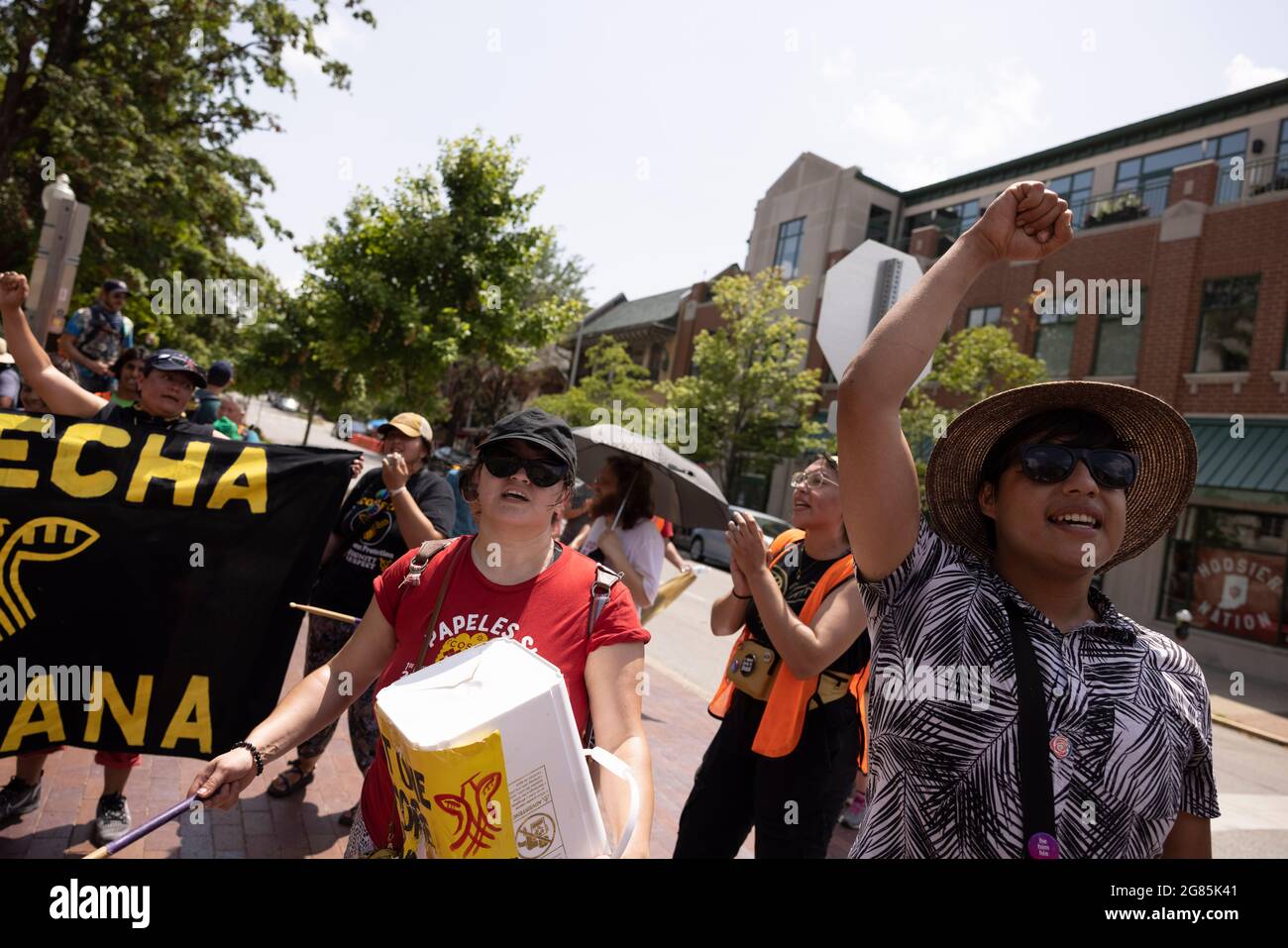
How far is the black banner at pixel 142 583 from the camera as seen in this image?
3.42 metres

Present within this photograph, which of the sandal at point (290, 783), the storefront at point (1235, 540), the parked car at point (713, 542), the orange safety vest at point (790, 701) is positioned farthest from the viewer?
the parked car at point (713, 542)

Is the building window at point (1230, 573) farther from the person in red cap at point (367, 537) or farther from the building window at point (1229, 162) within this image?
the person in red cap at point (367, 537)

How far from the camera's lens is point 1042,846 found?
1.56 meters

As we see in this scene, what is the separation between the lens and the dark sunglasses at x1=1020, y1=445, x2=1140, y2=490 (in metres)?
1.81

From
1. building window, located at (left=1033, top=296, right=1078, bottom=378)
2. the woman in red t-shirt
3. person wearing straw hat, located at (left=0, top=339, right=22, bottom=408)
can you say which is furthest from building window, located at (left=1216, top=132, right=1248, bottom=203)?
person wearing straw hat, located at (left=0, top=339, right=22, bottom=408)

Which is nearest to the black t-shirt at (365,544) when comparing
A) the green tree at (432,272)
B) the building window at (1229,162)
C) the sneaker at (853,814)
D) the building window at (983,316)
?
the sneaker at (853,814)

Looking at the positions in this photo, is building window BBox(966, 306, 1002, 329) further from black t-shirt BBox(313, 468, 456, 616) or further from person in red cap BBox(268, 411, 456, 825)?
black t-shirt BBox(313, 468, 456, 616)

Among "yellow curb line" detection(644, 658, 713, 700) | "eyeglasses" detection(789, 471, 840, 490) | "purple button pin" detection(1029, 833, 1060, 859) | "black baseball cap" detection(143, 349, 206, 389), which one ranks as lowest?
"yellow curb line" detection(644, 658, 713, 700)

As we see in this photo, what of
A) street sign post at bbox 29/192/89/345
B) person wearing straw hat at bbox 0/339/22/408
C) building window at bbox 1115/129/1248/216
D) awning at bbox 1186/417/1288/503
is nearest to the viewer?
street sign post at bbox 29/192/89/345

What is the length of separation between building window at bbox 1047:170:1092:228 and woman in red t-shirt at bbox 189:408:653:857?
81.0 feet

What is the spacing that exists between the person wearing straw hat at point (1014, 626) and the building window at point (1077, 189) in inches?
962

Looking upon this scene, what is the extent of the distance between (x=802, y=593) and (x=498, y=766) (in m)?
2.10

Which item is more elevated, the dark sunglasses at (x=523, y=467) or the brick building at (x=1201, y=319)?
the brick building at (x=1201, y=319)
